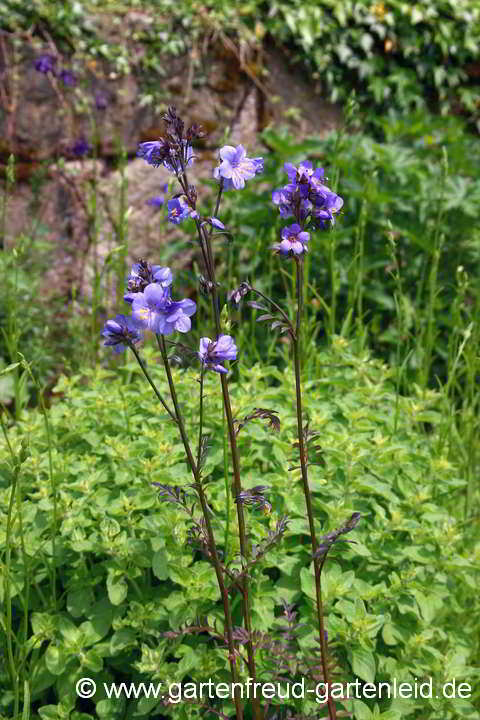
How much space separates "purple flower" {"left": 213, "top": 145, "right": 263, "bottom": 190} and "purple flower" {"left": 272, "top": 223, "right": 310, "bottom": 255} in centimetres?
13

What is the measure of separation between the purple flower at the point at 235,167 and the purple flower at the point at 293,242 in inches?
5.0

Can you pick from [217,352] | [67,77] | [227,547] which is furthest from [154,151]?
[67,77]

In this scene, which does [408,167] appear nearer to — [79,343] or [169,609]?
[79,343]

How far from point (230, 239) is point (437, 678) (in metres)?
1.25

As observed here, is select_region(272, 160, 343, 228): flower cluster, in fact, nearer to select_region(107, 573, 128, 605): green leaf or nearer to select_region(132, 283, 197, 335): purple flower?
select_region(132, 283, 197, 335): purple flower

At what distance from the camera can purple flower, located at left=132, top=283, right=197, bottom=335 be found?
1.23 m

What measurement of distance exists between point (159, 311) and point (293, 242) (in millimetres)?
297

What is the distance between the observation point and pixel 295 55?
4.97 metres

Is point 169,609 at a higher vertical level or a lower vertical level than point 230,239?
lower

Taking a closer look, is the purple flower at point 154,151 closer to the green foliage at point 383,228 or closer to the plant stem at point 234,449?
the plant stem at point 234,449

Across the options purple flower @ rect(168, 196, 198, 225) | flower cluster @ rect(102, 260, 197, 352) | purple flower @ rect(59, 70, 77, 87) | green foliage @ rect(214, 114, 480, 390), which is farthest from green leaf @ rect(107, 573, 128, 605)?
purple flower @ rect(59, 70, 77, 87)

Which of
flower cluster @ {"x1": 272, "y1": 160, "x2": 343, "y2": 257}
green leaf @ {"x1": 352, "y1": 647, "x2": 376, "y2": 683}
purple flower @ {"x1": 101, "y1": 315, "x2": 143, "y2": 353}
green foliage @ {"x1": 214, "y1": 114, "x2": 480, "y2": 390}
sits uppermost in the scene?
green foliage @ {"x1": 214, "y1": 114, "x2": 480, "y2": 390}

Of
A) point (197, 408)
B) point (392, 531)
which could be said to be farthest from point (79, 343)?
point (392, 531)

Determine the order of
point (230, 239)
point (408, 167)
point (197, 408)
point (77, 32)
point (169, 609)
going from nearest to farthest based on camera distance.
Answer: point (230, 239) < point (169, 609) < point (197, 408) < point (408, 167) < point (77, 32)
